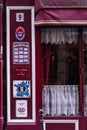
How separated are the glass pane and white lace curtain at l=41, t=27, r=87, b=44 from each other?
0.07 m

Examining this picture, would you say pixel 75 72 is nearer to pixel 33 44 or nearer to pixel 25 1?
pixel 33 44

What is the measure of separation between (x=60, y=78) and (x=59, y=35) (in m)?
1.07

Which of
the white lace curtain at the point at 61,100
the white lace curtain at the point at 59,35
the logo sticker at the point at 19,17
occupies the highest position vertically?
the logo sticker at the point at 19,17

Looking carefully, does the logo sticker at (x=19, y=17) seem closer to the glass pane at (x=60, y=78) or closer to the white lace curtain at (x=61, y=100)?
the glass pane at (x=60, y=78)

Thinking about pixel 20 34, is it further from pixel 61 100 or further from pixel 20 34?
pixel 61 100

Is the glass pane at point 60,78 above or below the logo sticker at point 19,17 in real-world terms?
below

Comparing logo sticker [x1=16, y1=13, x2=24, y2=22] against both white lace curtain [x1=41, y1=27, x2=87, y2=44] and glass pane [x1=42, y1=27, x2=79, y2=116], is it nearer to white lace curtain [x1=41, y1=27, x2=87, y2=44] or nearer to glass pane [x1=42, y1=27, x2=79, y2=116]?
white lace curtain [x1=41, y1=27, x2=87, y2=44]

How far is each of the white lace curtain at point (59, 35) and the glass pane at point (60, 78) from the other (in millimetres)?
71

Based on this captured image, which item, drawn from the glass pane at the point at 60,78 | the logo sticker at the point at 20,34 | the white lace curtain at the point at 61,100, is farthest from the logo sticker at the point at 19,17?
the white lace curtain at the point at 61,100

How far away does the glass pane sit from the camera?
530 inches

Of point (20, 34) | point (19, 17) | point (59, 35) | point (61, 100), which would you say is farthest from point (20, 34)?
point (61, 100)

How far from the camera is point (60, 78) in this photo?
13.5m

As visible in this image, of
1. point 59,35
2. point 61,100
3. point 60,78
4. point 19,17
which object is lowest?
point 61,100

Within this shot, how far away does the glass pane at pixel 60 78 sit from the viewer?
13461 mm
